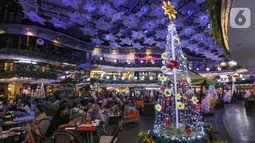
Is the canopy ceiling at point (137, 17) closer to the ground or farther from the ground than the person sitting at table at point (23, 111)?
farther from the ground

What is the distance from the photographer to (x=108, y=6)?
11.9 m

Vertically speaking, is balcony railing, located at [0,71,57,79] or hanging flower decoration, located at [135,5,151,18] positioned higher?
hanging flower decoration, located at [135,5,151,18]

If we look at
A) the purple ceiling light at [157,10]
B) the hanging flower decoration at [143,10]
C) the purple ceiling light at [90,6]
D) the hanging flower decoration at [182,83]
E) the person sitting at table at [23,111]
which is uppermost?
the hanging flower decoration at [143,10]

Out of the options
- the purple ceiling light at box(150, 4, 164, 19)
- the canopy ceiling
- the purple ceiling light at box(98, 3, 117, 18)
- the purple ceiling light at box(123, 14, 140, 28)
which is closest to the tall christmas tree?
the canopy ceiling

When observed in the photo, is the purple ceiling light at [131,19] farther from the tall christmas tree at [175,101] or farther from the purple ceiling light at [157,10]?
the tall christmas tree at [175,101]

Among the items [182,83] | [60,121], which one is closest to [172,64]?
[182,83]

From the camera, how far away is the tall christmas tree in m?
4.33

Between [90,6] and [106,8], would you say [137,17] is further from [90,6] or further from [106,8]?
[90,6]

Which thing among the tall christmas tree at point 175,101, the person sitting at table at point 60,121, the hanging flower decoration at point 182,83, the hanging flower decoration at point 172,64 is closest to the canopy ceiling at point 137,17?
the tall christmas tree at point 175,101

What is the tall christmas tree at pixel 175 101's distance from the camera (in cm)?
433

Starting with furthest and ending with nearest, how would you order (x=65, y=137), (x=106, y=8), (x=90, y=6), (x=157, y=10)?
(x=106, y=8), (x=157, y=10), (x=90, y=6), (x=65, y=137)

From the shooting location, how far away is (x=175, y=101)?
446 centimetres

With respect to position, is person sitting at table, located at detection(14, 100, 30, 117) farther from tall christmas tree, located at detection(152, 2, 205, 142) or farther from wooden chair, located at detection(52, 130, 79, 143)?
tall christmas tree, located at detection(152, 2, 205, 142)

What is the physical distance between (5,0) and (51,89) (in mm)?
13264
